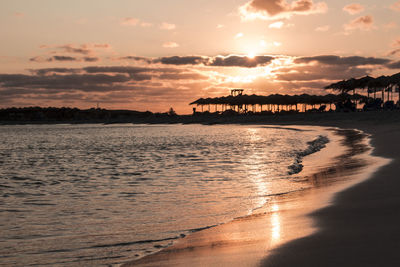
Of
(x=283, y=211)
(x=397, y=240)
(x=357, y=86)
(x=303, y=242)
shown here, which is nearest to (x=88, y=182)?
(x=283, y=211)

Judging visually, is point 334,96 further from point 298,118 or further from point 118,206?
point 118,206

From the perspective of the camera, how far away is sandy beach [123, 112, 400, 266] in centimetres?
405

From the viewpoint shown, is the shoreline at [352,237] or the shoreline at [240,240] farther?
the shoreline at [240,240]

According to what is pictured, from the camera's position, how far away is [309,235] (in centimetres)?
496

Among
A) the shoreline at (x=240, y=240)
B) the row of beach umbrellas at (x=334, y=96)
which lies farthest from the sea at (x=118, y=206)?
the row of beach umbrellas at (x=334, y=96)

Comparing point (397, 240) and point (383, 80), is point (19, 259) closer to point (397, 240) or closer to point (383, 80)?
point (397, 240)

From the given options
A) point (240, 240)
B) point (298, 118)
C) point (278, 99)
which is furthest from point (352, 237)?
point (278, 99)

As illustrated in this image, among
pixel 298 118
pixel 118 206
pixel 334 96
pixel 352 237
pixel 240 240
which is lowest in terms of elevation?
pixel 118 206

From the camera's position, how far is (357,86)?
2532 inches

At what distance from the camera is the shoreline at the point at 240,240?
435cm

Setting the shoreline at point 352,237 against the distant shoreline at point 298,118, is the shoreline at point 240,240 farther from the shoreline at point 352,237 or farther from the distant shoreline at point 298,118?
the distant shoreline at point 298,118

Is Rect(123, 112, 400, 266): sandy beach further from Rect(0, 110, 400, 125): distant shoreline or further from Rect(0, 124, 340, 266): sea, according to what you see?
Rect(0, 110, 400, 125): distant shoreline

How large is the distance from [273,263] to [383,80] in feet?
194

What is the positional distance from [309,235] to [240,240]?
80 centimetres
